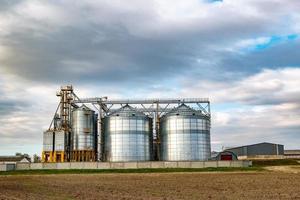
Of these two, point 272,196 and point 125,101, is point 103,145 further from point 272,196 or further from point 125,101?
point 272,196

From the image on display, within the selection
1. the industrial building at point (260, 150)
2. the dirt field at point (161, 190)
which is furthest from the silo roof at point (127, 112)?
the industrial building at point (260, 150)

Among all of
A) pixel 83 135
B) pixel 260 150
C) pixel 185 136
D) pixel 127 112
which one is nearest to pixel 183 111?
pixel 185 136

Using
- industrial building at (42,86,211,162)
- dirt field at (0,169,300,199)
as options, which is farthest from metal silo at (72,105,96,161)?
dirt field at (0,169,300,199)

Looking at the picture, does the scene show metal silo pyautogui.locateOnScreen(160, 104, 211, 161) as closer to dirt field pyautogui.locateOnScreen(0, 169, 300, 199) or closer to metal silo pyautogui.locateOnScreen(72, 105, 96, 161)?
metal silo pyautogui.locateOnScreen(72, 105, 96, 161)

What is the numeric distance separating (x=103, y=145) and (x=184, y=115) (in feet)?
61.0

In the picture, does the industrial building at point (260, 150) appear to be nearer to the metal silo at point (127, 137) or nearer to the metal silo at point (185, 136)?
the metal silo at point (185, 136)

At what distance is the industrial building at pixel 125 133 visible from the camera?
293 ft

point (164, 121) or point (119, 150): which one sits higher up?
point (164, 121)

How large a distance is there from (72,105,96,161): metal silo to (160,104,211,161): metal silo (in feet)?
50.9

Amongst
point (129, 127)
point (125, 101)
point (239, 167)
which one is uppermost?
point (125, 101)

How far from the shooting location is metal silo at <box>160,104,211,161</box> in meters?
89.1

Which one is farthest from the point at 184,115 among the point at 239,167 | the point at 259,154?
the point at 259,154

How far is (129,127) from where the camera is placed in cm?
8975

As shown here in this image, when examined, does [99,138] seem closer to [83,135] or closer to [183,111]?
[83,135]
